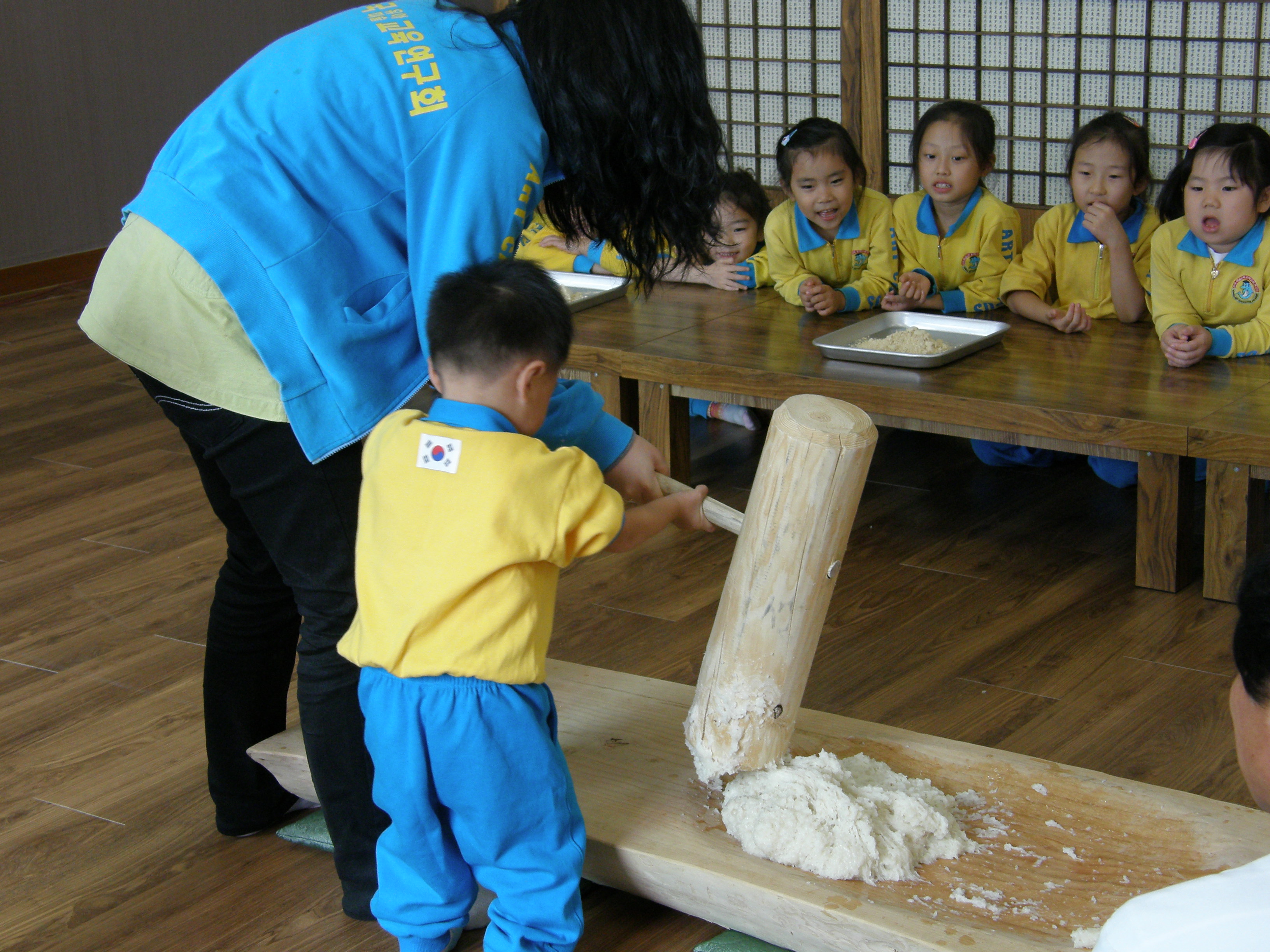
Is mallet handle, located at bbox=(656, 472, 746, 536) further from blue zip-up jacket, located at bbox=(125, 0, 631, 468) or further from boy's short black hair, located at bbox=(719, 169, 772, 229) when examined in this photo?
boy's short black hair, located at bbox=(719, 169, 772, 229)

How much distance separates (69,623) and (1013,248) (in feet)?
7.09

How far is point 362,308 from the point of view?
1.36 m

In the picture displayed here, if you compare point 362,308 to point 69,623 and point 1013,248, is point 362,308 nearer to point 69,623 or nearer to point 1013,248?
point 69,623

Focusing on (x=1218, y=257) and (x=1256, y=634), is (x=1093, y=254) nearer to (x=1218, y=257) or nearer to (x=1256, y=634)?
(x=1218, y=257)

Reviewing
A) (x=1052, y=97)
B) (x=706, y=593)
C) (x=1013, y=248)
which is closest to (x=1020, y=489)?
(x=1013, y=248)

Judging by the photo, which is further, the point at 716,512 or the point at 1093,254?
the point at 1093,254

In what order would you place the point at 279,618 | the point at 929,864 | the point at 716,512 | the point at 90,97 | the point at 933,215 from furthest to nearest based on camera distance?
the point at 90,97, the point at 933,215, the point at 279,618, the point at 716,512, the point at 929,864

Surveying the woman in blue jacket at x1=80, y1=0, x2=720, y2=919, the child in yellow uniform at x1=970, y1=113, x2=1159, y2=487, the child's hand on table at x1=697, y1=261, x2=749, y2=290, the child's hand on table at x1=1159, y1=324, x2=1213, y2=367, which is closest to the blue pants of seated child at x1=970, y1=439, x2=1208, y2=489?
the child in yellow uniform at x1=970, y1=113, x2=1159, y2=487

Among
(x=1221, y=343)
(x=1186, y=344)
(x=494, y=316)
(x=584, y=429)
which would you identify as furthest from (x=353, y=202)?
(x=1221, y=343)

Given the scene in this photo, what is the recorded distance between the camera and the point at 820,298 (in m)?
Result: 2.93

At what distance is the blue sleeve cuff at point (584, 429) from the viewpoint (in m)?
1.50

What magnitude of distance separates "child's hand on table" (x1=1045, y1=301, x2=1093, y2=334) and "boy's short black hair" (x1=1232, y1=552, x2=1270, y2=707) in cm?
192

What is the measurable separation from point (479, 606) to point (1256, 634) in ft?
2.38

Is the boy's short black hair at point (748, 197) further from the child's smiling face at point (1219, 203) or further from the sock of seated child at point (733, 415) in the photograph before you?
the child's smiling face at point (1219, 203)
